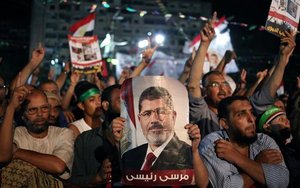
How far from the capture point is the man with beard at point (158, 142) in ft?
10.8

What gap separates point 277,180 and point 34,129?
2222mm

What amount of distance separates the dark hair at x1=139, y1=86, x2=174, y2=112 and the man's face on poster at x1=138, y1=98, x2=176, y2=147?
0.02 meters

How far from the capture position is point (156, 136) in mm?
3320

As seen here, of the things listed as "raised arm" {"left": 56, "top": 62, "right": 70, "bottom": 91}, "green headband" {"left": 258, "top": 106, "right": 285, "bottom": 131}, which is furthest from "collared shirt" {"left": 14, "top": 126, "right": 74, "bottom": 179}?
"raised arm" {"left": 56, "top": 62, "right": 70, "bottom": 91}

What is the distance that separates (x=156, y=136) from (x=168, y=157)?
17 cm

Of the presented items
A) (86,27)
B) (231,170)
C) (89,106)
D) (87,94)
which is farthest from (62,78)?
(231,170)

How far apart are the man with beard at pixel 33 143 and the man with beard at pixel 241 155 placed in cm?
129

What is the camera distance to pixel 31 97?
4.41m

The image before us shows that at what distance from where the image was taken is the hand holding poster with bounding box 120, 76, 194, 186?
3285 mm

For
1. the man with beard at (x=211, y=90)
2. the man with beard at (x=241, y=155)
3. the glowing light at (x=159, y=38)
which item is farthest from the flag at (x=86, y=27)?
the glowing light at (x=159, y=38)

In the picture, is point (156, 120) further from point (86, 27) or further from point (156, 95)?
point (86, 27)

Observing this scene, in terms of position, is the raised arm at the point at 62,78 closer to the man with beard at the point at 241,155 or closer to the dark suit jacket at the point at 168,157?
the man with beard at the point at 241,155

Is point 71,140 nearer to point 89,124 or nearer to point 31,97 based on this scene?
point 31,97

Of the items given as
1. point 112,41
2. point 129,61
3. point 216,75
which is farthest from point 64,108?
point 112,41
